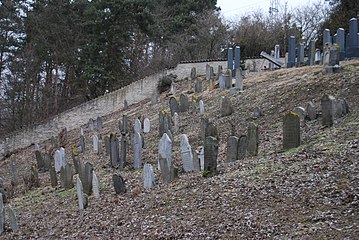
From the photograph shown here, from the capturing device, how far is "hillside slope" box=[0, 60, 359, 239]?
5.83m

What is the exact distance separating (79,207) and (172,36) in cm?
2523

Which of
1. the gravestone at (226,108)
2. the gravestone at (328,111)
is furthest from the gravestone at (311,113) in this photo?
the gravestone at (226,108)

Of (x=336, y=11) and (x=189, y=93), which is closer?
(x=189, y=93)

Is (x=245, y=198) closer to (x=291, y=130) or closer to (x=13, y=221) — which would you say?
(x=291, y=130)

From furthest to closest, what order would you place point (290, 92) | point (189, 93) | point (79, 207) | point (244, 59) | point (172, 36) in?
point (172, 36) < point (244, 59) < point (189, 93) < point (290, 92) < point (79, 207)

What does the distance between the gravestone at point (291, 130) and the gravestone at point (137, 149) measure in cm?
360

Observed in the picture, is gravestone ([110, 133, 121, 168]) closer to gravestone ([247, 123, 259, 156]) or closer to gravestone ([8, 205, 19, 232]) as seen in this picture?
gravestone ([8, 205, 19, 232])

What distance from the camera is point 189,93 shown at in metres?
21.5

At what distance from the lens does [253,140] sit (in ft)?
30.4

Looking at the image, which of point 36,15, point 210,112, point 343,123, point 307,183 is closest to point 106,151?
point 210,112

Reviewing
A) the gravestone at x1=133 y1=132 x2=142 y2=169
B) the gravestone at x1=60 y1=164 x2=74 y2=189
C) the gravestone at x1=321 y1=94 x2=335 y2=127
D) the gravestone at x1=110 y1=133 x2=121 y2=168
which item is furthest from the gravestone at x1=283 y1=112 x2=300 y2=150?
the gravestone at x1=60 y1=164 x2=74 y2=189

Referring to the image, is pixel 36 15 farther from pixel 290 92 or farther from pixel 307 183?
pixel 307 183

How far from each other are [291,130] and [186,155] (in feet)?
7.12

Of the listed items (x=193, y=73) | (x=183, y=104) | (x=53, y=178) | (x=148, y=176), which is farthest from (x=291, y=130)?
(x=193, y=73)
